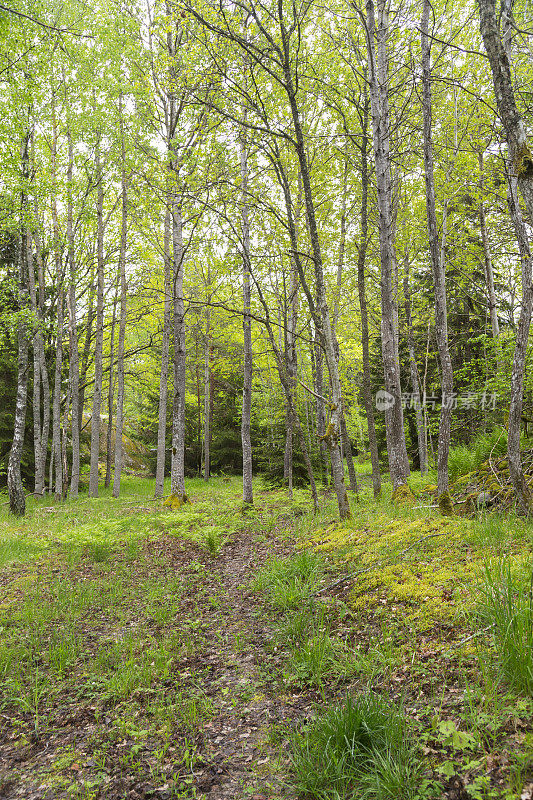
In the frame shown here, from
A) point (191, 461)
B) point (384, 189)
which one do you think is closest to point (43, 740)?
point (384, 189)

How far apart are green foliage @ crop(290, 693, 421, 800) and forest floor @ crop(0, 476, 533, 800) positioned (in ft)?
0.15

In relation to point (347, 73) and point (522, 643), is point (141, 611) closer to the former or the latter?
point (522, 643)

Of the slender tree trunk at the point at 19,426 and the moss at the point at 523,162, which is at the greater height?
the moss at the point at 523,162

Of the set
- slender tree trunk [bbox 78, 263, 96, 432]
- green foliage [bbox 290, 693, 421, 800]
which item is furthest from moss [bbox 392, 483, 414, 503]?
slender tree trunk [bbox 78, 263, 96, 432]

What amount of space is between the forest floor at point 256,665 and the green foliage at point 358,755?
0.15 feet

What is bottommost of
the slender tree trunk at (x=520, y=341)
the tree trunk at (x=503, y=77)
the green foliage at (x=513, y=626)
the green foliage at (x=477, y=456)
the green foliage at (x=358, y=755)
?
the green foliage at (x=358, y=755)

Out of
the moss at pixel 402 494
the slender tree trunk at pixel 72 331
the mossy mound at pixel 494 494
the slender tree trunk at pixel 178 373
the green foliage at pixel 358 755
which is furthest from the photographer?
the slender tree trunk at pixel 72 331

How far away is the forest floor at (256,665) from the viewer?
7.95 ft

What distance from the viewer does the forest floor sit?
7.95 ft

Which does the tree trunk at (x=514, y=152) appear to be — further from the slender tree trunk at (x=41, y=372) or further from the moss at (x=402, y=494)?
the slender tree trunk at (x=41, y=372)

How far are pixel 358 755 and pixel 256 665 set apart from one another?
61.5 inches

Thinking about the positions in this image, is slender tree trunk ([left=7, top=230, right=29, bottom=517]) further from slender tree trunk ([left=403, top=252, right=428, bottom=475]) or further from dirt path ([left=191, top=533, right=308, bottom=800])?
slender tree trunk ([left=403, top=252, right=428, bottom=475])

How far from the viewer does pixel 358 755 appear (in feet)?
7.65

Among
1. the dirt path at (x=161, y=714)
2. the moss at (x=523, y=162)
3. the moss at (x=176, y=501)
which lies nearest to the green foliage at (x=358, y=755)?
the dirt path at (x=161, y=714)
